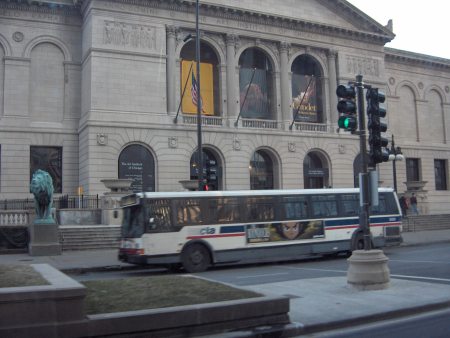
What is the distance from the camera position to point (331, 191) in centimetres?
2103

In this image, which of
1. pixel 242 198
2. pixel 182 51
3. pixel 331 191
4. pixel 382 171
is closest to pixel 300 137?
pixel 382 171

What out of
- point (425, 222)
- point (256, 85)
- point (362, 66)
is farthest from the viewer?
point (362, 66)

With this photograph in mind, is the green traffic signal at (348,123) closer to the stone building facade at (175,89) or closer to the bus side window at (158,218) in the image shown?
the bus side window at (158,218)

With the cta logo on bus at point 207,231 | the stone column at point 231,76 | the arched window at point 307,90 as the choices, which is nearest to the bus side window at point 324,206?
the cta logo on bus at point 207,231

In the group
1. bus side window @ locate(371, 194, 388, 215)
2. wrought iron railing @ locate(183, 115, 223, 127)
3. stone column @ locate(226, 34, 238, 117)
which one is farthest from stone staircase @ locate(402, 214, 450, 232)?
wrought iron railing @ locate(183, 115, 223, 127)

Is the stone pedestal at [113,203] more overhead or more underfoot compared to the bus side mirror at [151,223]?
more overhead

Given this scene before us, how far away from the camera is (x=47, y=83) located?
1452 inches

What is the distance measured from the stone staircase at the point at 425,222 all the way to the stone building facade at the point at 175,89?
4.98m

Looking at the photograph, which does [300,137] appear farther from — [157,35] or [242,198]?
[242,198]

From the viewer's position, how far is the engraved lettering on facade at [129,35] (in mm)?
35906

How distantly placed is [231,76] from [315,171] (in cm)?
→ 1053

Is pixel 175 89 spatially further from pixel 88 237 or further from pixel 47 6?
pixel 88 237

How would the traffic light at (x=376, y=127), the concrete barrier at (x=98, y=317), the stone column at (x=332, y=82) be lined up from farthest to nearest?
the stone column at (x=332, y=82), the traffic light at (x=376, y=127), the concrete barrier at (x=98, y=317)

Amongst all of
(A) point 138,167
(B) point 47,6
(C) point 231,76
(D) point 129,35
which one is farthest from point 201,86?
(B) point 47,6
